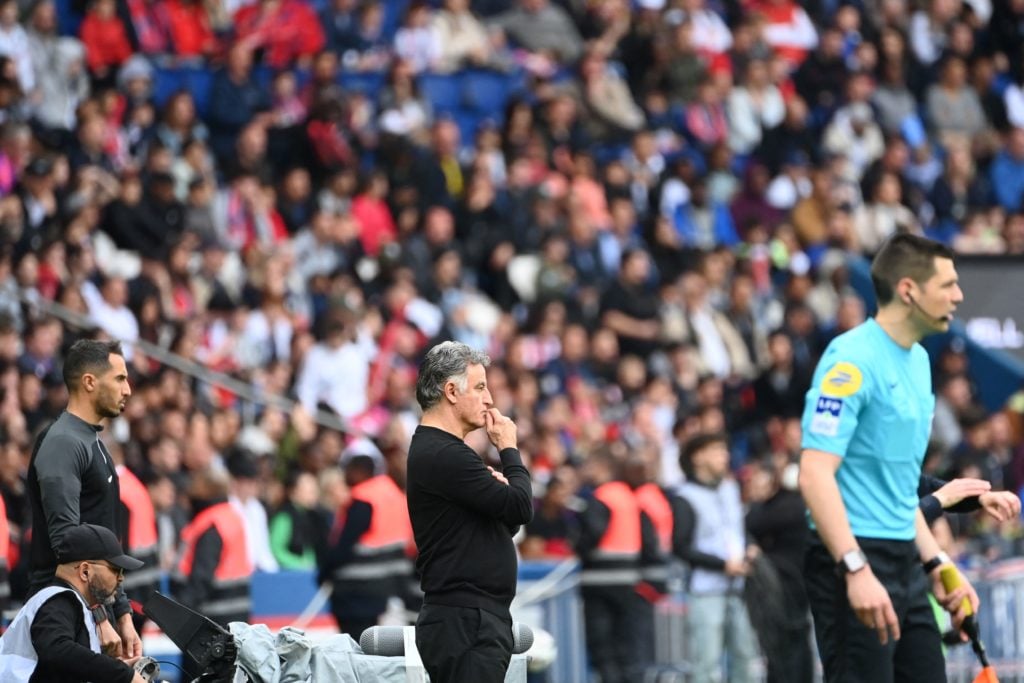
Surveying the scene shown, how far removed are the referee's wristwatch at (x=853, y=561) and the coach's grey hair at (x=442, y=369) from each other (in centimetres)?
147

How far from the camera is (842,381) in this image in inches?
300

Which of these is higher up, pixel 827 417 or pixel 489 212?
Result: pixel 489 212

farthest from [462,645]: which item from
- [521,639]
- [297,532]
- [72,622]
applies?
[297,532]

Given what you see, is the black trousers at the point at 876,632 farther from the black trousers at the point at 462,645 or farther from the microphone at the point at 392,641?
the black trousers at the point at 462,645

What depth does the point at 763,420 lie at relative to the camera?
62.4ft

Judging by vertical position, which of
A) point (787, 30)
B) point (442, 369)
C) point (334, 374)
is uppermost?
point (787, 30)

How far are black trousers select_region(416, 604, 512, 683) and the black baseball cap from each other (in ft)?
4.37

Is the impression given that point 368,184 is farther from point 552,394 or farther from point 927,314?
point 927,314

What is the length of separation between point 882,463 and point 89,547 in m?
2.98

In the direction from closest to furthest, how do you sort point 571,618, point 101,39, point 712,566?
point 712,566 → point 571,618 → point 101,39

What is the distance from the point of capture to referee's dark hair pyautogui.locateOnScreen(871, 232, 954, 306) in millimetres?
7754

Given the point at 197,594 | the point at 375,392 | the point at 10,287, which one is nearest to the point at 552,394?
the point at 375,392

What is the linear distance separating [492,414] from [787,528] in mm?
5611

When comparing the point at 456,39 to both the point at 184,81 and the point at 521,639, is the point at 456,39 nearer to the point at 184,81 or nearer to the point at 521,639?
the point at 184,81
